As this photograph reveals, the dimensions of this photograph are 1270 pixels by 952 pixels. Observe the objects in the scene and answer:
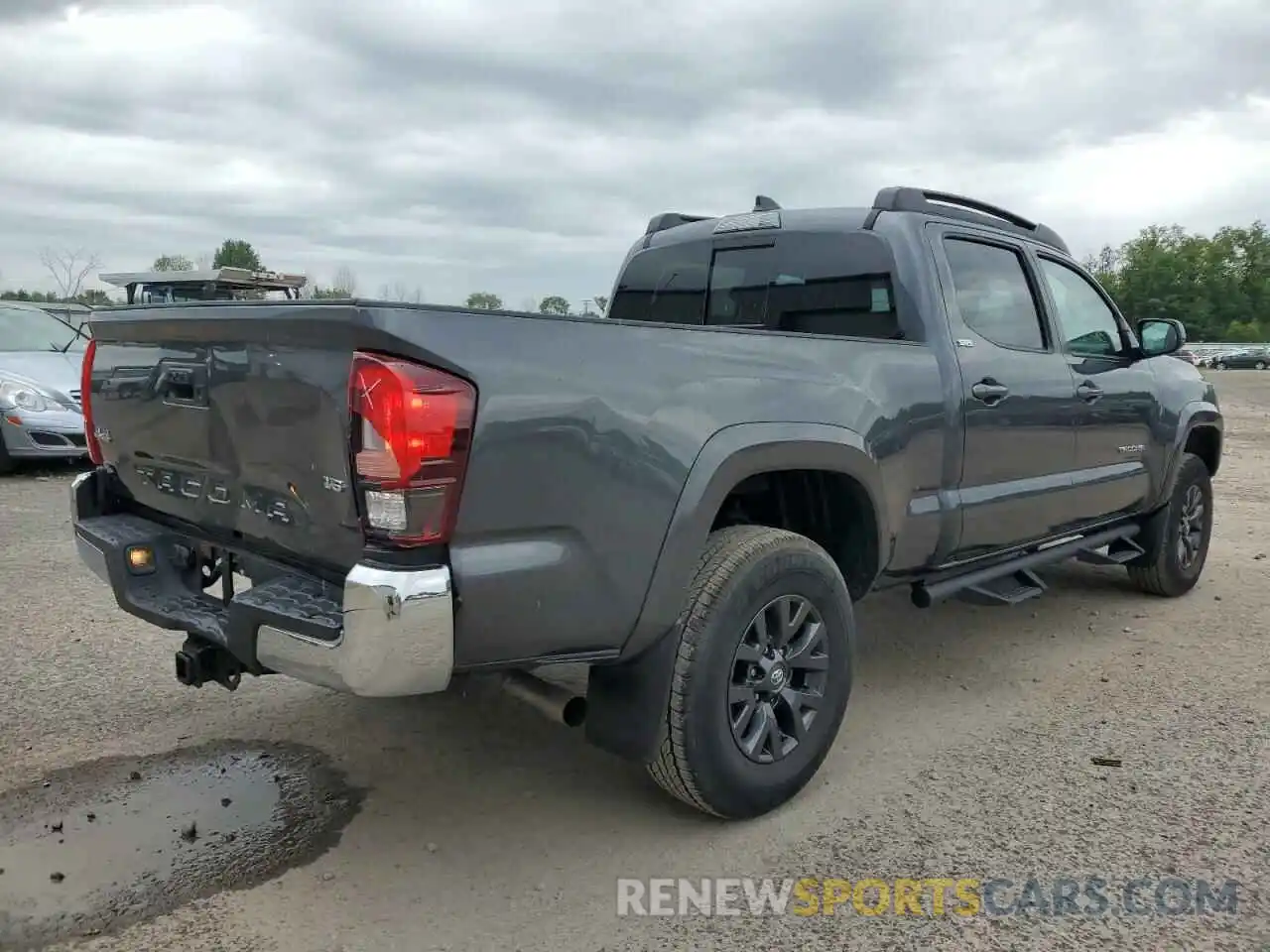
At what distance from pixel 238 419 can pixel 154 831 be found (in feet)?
4.20

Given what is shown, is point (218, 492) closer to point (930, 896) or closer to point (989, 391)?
point (930, 896)

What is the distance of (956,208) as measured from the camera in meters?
4.33

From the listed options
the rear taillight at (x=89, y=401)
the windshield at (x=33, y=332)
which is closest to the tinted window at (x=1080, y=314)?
the rear taillight at (x=89, y=401)

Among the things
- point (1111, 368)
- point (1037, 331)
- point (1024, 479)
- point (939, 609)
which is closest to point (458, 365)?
point (1024, 479)

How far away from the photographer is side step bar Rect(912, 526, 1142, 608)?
401 centimetres

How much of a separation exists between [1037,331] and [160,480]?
11.8 feet

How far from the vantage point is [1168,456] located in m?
5.42

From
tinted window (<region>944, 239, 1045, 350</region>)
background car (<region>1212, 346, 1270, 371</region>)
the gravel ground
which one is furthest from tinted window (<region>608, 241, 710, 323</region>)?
background car (<region>1212, 346, 1270, 371</region>)

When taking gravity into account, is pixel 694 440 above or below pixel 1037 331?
below

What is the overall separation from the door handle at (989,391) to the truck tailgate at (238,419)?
249cm

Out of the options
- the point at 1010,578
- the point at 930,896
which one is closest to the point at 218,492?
the point at 930,896

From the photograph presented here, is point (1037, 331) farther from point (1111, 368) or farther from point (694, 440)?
point (694, 440)

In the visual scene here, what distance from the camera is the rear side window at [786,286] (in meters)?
3.98

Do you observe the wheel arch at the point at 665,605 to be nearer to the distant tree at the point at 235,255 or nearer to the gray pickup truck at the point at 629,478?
the gray pickup truck at the point at 629,478
